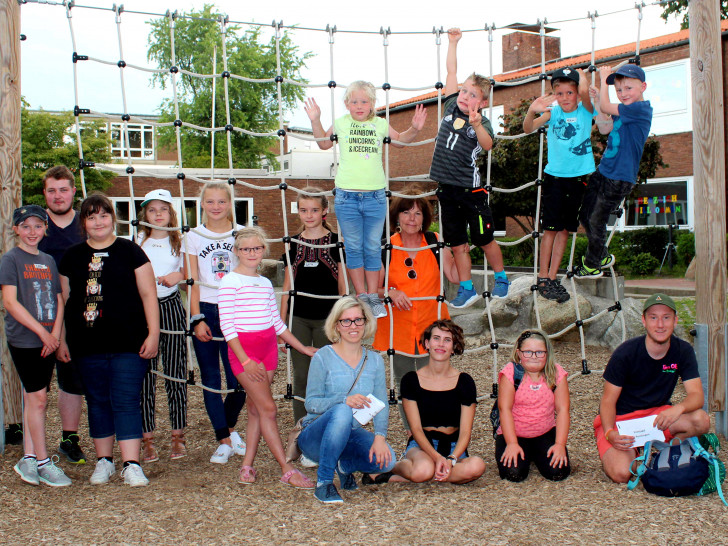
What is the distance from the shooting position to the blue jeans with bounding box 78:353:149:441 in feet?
10.9

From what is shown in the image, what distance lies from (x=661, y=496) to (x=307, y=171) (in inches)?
863

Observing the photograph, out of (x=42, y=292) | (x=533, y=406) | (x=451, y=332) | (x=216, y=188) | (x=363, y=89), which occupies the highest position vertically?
(x=363, y=89)

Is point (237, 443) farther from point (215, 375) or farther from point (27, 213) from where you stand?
point (27, 213)

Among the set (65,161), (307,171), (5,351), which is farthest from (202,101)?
(5,351)

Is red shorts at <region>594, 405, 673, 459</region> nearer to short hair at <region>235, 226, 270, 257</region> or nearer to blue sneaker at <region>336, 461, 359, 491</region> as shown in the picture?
blue sneaker at <region>336, 461, 359, 491</region>

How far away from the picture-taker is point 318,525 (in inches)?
112

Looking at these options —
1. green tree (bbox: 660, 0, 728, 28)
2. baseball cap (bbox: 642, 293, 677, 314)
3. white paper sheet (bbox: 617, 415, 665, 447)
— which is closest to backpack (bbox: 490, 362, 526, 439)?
white paper sheet (bbox: 617, 415, 665, 447)

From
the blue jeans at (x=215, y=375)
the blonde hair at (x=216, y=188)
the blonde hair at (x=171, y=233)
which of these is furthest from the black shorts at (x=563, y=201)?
the blonde hair at (x=171, y=233)

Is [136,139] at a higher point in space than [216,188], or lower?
higher

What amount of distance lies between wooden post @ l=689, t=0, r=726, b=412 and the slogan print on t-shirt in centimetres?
322

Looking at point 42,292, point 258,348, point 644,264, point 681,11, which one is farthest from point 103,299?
point 681,11

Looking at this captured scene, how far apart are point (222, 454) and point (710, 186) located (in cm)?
287

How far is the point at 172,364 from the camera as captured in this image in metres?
3.77

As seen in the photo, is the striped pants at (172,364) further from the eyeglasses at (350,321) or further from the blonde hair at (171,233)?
the eyeglasses at (350,321)
